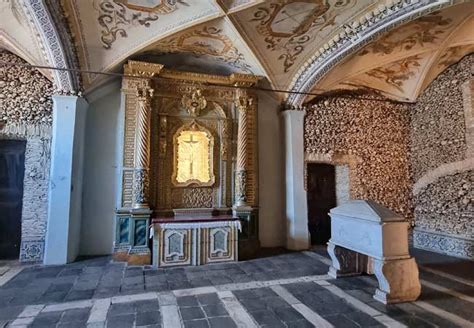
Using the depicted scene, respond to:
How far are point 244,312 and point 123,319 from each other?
1.15m

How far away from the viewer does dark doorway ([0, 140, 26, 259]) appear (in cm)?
470

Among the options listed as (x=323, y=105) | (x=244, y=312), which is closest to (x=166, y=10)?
(x=323, y=105)

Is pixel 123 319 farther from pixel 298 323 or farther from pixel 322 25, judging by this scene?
pixel 322 25

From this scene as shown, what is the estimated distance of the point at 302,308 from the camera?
2881 millimetres

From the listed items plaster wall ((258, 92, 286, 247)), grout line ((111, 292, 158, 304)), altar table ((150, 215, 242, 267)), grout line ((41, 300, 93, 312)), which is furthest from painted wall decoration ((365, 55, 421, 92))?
grout line ((41, 300, 93, 312))

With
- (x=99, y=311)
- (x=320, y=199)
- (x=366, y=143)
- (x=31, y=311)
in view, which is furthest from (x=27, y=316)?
(x=366, y=143)

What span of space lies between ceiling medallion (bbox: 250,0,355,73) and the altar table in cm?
310

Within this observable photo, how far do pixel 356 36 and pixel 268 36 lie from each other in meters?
1.36

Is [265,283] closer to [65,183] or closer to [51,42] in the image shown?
[65,183]

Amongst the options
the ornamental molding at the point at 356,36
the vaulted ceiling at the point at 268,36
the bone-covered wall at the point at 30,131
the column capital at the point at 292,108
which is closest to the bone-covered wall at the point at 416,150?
the column capital at the point at 292,108

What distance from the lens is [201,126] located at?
5.36m

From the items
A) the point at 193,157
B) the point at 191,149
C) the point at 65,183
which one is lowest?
the point at 65,183

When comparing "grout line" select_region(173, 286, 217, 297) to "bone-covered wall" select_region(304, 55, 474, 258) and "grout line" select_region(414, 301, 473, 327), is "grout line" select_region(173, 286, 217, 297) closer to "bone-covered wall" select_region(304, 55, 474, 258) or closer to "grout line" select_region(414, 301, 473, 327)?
"grout line" select_region(414, 301, 473, 327)

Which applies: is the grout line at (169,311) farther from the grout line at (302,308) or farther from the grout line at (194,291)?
the grout line at (302,308)
